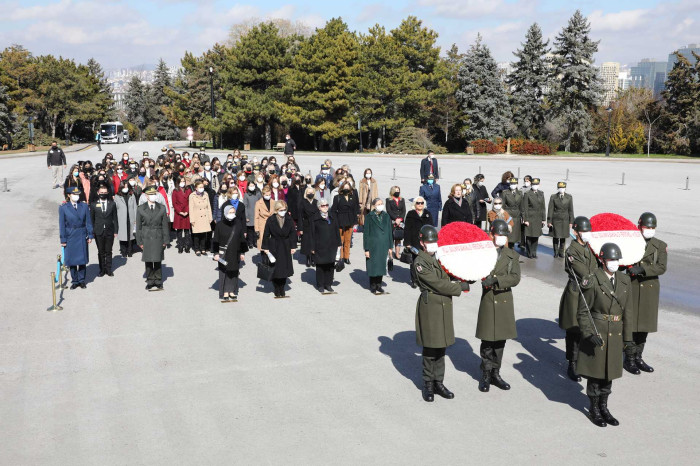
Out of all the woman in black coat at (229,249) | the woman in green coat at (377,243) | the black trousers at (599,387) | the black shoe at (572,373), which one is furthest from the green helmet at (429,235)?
the woman in black coat at (229,249)

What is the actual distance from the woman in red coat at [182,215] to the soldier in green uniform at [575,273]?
10122 millimetres

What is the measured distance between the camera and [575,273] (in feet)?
24.7

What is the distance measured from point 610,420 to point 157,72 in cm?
10920

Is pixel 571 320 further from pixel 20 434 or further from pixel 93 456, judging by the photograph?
pixel 20 434

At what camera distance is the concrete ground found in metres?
6.12

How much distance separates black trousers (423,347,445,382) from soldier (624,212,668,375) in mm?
2561

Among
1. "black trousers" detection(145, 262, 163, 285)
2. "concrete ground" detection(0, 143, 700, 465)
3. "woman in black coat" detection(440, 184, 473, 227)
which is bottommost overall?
"concrete ground" detection(0, 143, 700, 465)

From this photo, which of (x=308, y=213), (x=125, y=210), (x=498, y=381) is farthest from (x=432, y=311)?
(x=125, y=210)

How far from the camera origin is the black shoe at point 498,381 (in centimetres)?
757

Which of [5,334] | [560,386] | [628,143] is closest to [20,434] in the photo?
[5,334]

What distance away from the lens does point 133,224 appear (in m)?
14.9

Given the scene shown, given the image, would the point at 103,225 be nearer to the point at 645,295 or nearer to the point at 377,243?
the point at 377,243

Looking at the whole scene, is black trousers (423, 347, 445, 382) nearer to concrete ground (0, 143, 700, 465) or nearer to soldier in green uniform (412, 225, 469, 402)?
soldier in green uniform (412, 225, 469, 402)

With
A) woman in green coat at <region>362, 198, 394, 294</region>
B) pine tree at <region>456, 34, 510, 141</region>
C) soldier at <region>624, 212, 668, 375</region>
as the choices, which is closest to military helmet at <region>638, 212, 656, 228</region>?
soldier at <region>624, 212, 668, 375</region>
